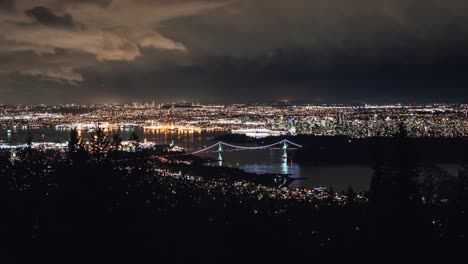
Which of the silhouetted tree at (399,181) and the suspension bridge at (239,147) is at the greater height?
the silhouetted tree at (399,181)

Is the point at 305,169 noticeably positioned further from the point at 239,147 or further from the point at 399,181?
the point at 399,181

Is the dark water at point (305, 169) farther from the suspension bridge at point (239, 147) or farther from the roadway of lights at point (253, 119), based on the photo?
the roadway of lights at point (253, 119)

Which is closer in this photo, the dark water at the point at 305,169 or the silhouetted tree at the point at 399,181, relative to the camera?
the silhouetted tree at the point at 399,181

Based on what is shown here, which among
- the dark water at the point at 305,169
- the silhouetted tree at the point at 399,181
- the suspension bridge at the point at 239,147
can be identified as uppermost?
the silhouetted tree at the point at 399,181

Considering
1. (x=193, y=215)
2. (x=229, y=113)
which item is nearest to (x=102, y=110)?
(x=229, y=113)

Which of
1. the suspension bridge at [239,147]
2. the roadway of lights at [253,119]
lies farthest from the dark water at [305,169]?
the roadway of lights at [253,119]

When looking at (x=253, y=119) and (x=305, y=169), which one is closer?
(x=305, y=169)

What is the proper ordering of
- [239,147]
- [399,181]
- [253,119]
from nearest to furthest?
1. [399,181]
2. [239,147]
3. [253,119]

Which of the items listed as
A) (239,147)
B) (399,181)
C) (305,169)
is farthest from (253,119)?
(399,181)

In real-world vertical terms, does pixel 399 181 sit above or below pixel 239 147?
above

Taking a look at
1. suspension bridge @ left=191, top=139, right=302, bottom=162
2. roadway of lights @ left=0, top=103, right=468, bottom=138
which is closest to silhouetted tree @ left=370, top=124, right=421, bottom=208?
suspension bridge @ left=191, top=139, right=302, bottom=162

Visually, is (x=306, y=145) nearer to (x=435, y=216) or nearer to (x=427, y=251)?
(x=435, y=216)
